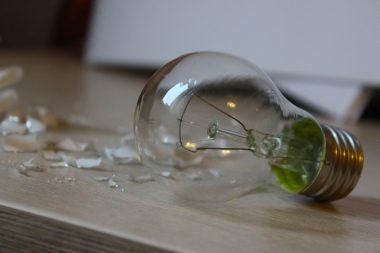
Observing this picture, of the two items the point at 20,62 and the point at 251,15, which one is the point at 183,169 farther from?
the point at 20,62

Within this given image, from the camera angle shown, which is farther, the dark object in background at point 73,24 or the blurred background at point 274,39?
the dark object in background at point 73,24

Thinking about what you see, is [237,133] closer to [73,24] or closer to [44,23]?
[44,23]

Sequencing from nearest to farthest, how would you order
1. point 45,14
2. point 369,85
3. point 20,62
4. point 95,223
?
point 95,223 < point 369,85 < point 20,62 < point 45,14

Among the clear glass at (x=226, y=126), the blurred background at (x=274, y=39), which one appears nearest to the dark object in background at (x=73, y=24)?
the blurred background at (x=274, y=39)

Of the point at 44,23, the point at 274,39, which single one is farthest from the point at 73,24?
the point at 274,39

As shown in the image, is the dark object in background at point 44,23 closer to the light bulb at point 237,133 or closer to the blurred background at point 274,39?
the blurred background at point 274,39

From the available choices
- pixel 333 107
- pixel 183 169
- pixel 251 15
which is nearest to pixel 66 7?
pixel 251 15

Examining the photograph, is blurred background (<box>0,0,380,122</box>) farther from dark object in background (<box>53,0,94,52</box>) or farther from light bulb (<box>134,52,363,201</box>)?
light bulb (<box>134,52,363,201</box>)

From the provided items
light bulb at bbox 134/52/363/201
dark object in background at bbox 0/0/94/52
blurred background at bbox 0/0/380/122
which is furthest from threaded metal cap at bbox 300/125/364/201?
dark object in background at bbox 0/0/94/52
